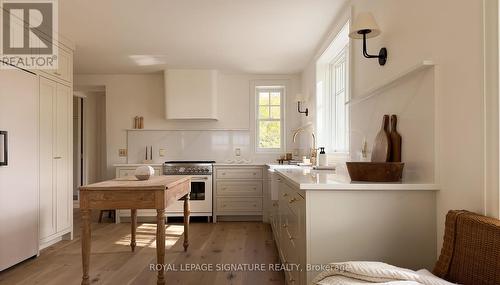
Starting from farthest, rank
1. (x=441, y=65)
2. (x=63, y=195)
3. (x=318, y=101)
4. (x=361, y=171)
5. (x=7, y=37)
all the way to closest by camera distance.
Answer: (x=318, y=101) → (x=63, y=195) → (x=7, y=37) → (x=361, y=171) → (x=441, y=65)

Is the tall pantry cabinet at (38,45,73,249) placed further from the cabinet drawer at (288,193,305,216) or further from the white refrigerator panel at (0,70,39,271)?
the cabinet drawer at (288,193,305,216)

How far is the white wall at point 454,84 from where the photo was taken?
4.51 ft

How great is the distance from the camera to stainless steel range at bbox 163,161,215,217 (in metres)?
5.20

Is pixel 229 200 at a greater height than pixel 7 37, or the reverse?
pixel 7 37

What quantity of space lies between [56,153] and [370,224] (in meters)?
3.45

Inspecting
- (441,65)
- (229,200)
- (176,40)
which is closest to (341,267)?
(441,65)

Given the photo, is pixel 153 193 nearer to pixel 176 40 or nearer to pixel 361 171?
pixel 361 171

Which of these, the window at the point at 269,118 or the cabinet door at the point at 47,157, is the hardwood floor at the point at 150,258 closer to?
the cabinet door at the point at 47,157

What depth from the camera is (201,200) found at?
5219 mm

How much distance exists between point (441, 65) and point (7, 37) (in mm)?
3482

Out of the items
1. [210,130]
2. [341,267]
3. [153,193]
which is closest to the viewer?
[341,267]
